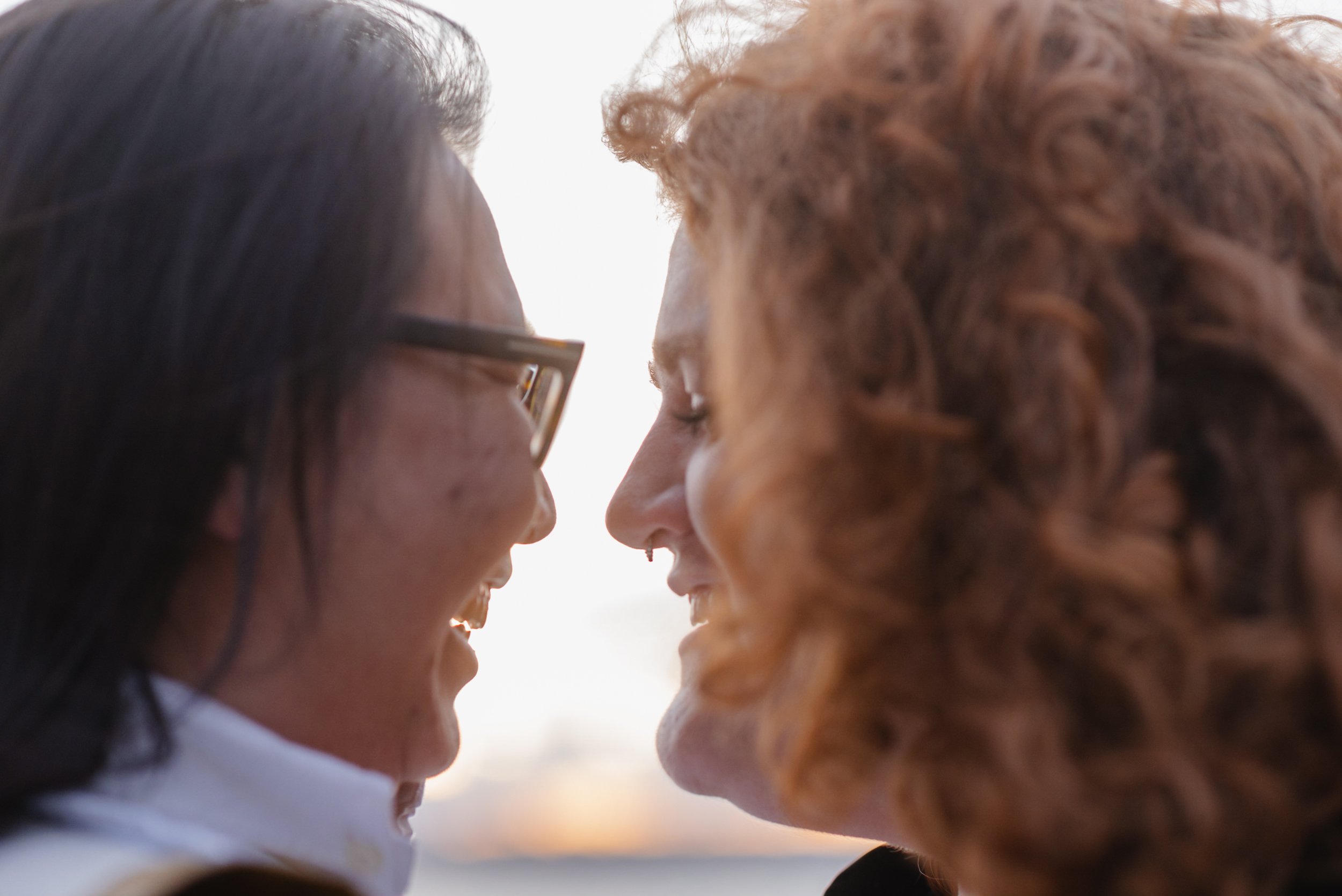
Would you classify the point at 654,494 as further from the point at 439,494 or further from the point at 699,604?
the point at 439,494

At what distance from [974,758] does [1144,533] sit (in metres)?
0.20

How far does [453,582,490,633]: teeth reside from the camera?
1.34 meters

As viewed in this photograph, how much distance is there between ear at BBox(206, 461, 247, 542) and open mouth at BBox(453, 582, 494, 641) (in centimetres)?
43

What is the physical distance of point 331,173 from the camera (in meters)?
0.93

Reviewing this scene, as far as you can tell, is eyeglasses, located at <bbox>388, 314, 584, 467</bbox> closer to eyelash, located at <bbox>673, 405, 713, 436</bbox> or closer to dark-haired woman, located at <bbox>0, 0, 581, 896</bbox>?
dark-haired woman, located at <bbox>0, 0, 581, 896</bbox>

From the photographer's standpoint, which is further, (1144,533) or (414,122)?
(414,122)

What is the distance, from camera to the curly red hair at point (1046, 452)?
2.27 feet

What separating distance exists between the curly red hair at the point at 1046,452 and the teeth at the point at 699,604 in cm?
62

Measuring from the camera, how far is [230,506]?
91 centimetres

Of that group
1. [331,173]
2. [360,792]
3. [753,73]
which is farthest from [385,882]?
[753,73]

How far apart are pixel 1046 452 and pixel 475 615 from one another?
84 cm

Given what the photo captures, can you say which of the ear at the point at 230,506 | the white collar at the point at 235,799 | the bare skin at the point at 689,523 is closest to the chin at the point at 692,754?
the bare skin at the point at 689,523

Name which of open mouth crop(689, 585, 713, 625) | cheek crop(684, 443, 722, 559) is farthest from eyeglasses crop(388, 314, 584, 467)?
open mouth crop(689, 585, 713, 625)

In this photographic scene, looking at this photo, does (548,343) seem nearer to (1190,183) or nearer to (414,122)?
(414,122)
